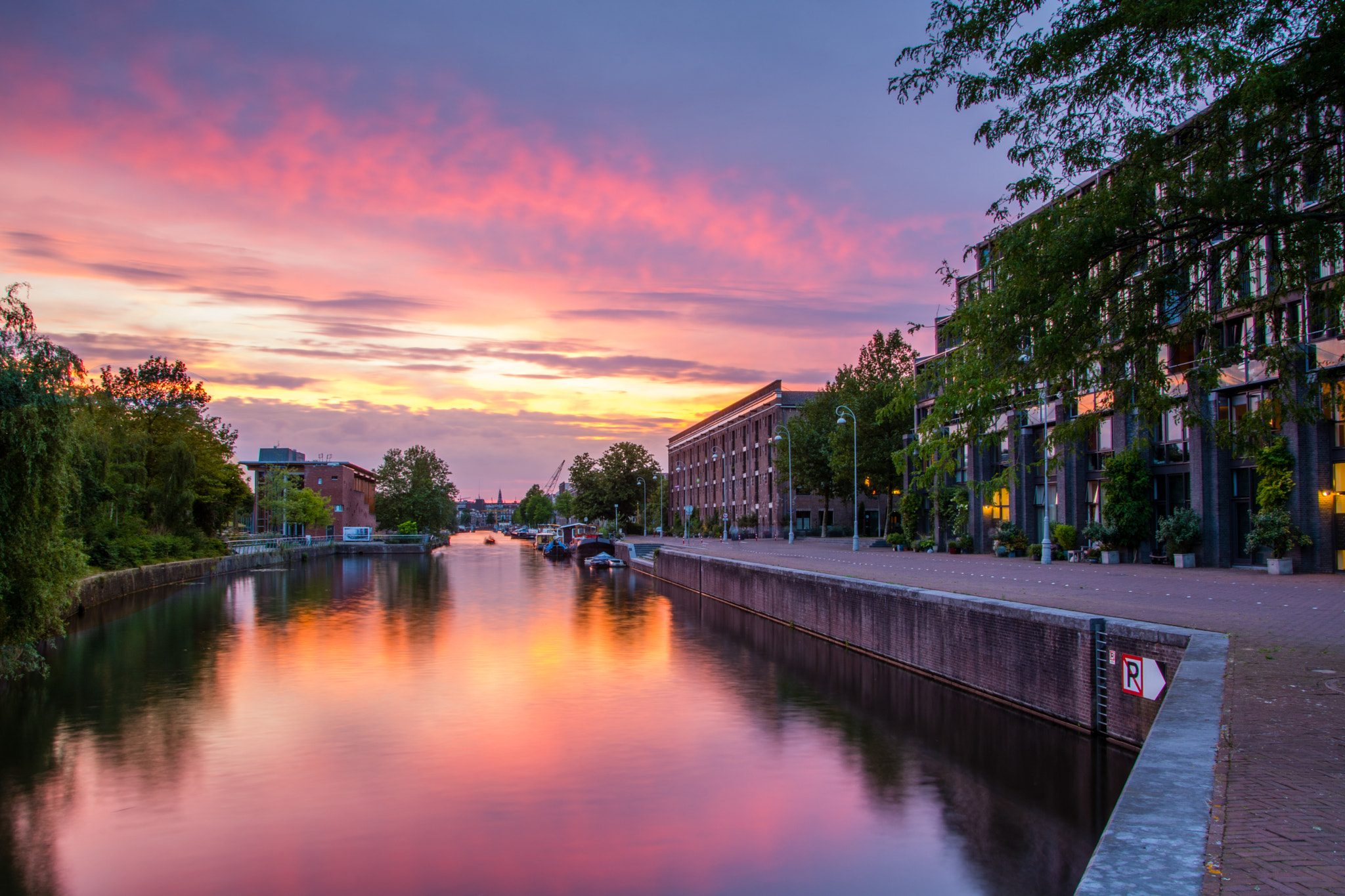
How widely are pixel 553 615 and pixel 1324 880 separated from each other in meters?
40.8

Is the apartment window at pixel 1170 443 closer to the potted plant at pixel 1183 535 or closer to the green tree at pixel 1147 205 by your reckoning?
the potted plant at pixel 1183 535

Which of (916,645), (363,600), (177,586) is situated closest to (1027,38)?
(916,645)

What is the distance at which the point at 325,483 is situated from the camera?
515 feet

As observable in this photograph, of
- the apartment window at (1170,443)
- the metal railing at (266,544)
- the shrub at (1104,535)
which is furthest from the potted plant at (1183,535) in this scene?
the metal railing at (266,544)

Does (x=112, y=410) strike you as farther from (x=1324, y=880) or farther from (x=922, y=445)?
(x=1324, y=880)

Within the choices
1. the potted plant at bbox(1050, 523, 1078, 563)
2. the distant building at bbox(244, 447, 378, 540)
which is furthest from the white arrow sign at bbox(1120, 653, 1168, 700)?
the distant building at bbox(244, 447, 378, 540)

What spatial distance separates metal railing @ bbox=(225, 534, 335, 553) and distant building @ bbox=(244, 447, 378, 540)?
2787 centimetres

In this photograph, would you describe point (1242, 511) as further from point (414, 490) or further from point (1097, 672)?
point (414, 490)

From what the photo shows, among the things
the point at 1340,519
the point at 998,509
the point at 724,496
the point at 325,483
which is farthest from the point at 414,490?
the point at 1340,519

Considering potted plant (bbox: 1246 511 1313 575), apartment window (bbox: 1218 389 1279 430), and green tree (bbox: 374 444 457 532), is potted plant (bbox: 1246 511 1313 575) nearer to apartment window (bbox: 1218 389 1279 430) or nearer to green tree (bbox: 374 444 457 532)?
apartment window (bbox: 1218 389 1279 430)

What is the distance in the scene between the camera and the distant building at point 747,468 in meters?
95.2

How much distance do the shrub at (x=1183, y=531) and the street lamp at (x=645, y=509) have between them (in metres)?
100

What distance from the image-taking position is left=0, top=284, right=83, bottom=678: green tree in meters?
17.7

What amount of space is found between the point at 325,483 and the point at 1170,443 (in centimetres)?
14208
